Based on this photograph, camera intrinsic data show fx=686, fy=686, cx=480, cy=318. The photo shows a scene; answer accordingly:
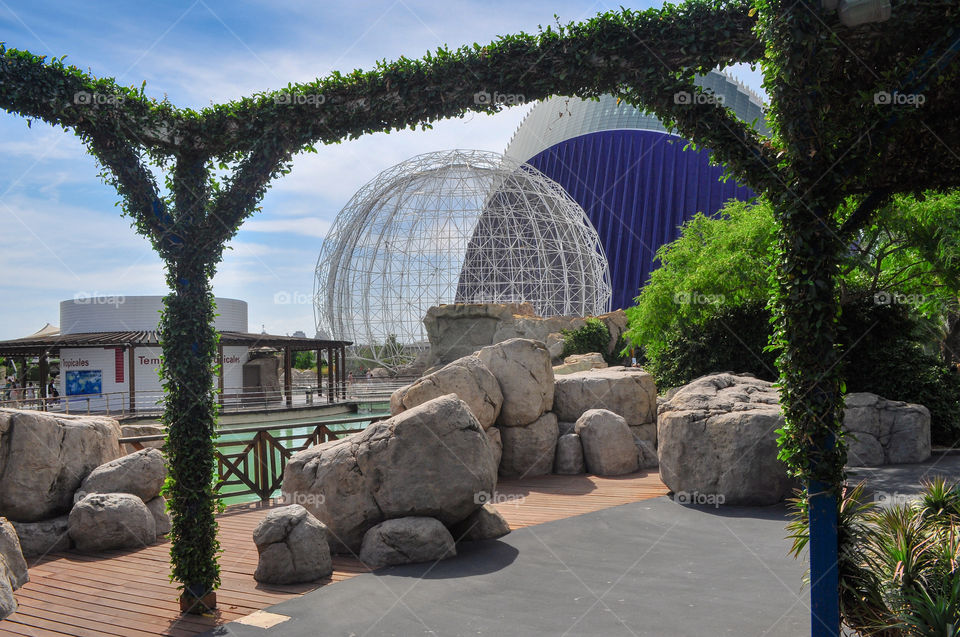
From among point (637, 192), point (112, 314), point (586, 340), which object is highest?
point (637, 192)

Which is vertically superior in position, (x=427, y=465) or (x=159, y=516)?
(x=427, y=465)

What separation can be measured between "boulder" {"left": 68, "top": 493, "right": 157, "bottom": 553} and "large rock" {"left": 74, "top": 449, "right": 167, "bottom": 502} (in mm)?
448

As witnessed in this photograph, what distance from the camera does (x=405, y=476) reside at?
26.3ft

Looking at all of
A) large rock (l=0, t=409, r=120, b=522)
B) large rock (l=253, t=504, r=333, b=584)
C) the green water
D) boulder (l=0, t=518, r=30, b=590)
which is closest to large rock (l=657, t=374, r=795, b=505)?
large rock (l=253, t=504, r=333, b=584)

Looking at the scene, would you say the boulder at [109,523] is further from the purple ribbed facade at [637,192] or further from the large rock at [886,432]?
the purple ribbed facade at [637,192]

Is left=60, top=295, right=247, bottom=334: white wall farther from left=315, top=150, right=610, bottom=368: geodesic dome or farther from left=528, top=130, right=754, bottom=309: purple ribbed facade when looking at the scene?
left=528, top=130, right=754, bottom=309: purple ribbed facade

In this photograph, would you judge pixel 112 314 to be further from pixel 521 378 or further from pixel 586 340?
pixel 521 378

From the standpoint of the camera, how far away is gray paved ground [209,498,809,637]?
18.0 feet

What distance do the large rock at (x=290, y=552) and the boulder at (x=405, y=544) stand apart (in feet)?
1.71

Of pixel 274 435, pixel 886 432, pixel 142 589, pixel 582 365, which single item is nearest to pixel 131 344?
pixel 274 435

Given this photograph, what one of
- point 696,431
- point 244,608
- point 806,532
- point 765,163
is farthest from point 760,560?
point 244,608

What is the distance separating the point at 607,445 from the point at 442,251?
33238mm

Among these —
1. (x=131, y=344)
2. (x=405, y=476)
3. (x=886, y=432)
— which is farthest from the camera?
(x=131, y=344)

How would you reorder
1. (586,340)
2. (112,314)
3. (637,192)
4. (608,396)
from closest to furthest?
(608,396)
(586,340)
(112,314)
(637,192)
